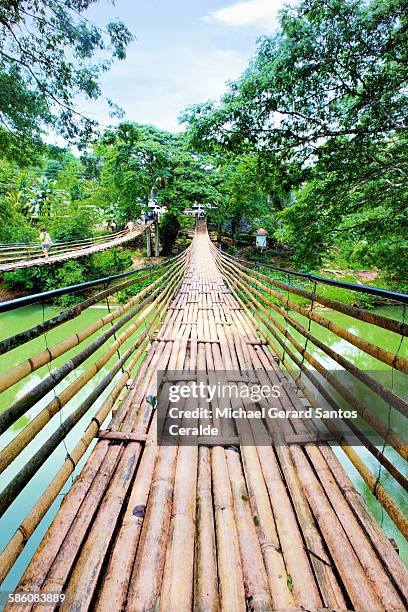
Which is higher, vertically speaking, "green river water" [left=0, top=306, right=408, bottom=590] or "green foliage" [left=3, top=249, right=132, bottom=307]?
"green foliage" [left=3, top=249, right=132, bottom=307]

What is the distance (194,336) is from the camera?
248 centimetres

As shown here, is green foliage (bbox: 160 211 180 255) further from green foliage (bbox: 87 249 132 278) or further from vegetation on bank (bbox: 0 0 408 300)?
vegetation on bank (bbox: 0 0 408 300)

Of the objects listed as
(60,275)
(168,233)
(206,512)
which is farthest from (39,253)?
(206,512)

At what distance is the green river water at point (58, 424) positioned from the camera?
262 centimetres

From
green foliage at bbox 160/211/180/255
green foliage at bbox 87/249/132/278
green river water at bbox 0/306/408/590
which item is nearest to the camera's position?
green river water at bbox 0/306/408/590

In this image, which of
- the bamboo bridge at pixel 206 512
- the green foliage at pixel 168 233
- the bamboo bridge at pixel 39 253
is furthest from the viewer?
the green foliage at pixel 168 233

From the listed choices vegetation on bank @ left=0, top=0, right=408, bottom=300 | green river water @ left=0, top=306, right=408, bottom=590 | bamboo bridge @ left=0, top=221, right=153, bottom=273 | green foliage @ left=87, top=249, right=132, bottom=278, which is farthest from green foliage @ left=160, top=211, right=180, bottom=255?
vegetation on bank @ left=0, top=0, right=408, bottom=300

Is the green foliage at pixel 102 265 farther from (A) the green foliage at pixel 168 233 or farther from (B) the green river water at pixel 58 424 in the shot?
(A) the green foliage at pixel 168 233

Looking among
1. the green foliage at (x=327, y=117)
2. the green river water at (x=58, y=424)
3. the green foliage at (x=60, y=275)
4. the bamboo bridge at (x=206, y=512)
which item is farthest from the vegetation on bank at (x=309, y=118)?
the green foliage at (x=60, y=275)

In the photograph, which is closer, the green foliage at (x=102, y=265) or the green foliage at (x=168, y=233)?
the green foliage at (x=102, y=265)

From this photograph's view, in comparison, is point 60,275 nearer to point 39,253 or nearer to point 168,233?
point 39,253

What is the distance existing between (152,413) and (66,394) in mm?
459

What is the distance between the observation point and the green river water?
103 inches

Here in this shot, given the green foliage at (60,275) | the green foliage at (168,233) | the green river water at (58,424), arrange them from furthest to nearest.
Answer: the green foliage at (168,233)
the green foliage at (60,275)
the green river water at (58,424)
